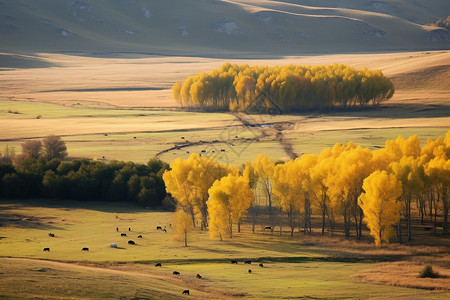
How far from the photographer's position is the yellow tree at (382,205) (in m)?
70.2

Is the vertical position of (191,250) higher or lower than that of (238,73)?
lower

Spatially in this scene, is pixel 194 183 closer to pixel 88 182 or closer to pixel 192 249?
pixel 192 249

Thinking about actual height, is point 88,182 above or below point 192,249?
above

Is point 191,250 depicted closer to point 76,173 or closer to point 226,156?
point 76,173

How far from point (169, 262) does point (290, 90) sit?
4328 inches

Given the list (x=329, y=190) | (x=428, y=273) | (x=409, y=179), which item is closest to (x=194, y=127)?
(x=329, y=190)

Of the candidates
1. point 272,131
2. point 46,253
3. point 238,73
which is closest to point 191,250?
point 46,253

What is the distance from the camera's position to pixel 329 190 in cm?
7619

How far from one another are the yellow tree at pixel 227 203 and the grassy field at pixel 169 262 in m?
1.88

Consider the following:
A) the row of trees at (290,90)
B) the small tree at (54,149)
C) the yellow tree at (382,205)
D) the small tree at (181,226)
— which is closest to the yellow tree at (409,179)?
the yellow tree at (382,205)

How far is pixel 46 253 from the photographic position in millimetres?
63781

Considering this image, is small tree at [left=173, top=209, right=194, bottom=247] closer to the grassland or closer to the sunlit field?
the sunlit field

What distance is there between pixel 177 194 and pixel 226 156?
29.8 meters

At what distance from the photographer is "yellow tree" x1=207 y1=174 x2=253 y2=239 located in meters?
74.9
